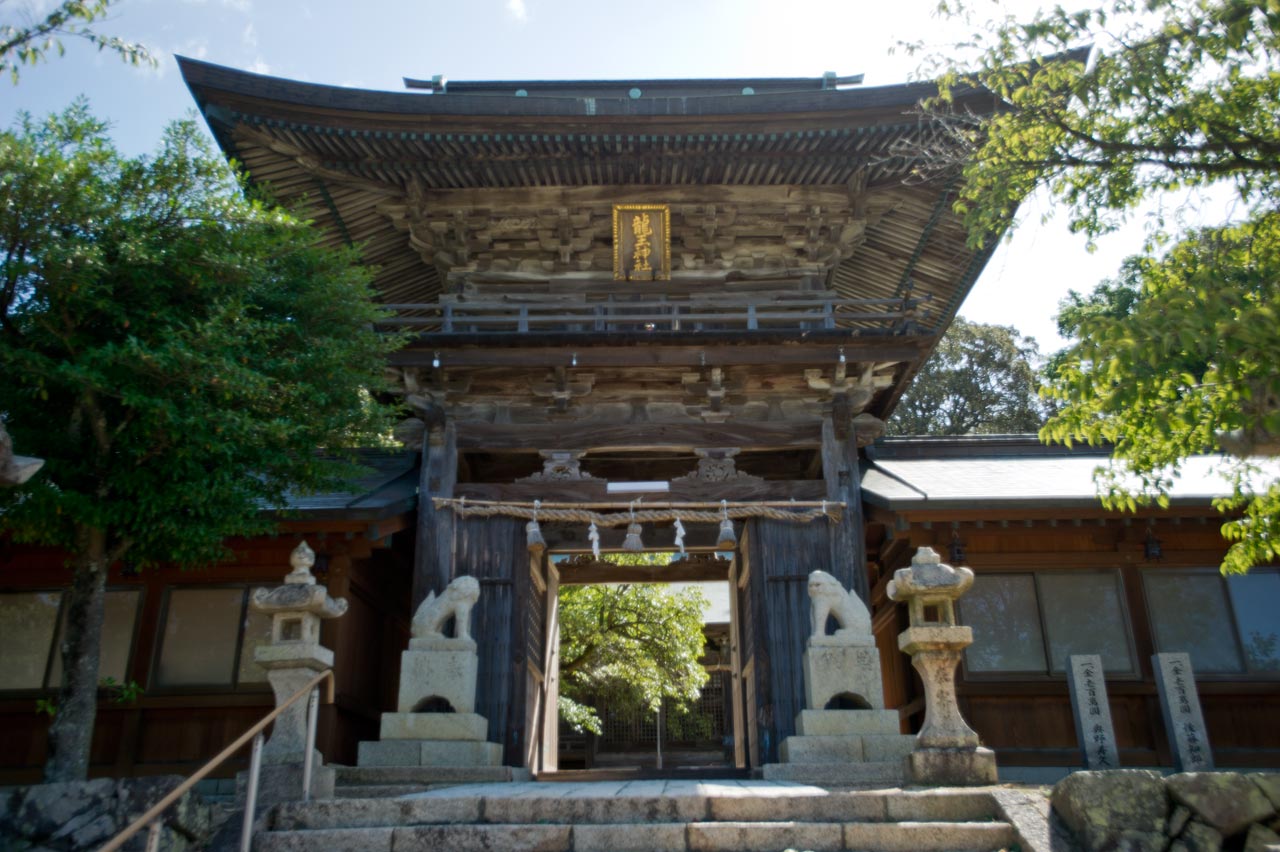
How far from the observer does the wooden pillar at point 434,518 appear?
1056 centimetres

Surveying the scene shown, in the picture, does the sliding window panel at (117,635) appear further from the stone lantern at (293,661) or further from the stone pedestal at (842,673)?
the stone pedestal at (842,673)

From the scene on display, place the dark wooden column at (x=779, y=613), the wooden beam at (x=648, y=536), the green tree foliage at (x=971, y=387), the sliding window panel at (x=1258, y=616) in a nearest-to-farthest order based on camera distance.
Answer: the dark wooden column at (x=779, y=613) < the sliding window panel at (x=1258, y=616) < the wooden beam at (x=648, y=536) < the green tree foliage at (x=971, y=387)

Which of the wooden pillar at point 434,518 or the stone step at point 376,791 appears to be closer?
the stone step at point 376,791

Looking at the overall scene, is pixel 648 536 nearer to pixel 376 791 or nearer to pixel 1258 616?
pixel 376 791

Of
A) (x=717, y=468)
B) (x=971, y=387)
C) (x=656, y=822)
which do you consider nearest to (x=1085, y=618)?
(x=717, y=468)

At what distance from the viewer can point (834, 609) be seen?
959 centimetres

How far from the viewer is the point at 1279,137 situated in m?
6.41

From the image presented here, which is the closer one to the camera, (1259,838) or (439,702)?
(1259,838)

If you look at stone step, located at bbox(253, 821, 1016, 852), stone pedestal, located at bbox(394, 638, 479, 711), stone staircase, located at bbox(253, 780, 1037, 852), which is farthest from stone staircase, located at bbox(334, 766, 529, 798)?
stone step, located at bbox(253, 821, 1016, 852)

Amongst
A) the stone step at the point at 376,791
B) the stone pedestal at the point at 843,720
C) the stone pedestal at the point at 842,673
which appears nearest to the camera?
the stone step at the point at 376,791

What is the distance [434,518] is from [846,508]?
4.77 metres

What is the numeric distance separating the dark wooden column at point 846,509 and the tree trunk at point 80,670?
715cm

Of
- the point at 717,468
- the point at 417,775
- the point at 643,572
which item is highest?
the point at 717,468

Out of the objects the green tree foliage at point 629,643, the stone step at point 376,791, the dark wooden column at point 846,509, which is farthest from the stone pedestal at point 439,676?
the green tree foliage at point 629,643
